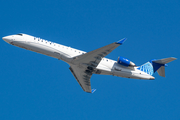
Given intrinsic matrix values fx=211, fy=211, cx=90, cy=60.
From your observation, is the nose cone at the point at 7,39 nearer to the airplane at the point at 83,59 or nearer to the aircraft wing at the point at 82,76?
the airplane at the point at 83,59

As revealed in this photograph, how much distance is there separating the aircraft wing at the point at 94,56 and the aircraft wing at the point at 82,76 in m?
2.04

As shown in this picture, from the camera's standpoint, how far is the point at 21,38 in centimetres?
3159

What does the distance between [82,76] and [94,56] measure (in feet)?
19.4

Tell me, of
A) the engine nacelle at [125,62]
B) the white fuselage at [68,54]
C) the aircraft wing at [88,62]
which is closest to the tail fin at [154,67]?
the white fuselage at [68,54]

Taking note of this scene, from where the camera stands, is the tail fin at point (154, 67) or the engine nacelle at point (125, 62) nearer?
the engine nacelle at point (125, 62)

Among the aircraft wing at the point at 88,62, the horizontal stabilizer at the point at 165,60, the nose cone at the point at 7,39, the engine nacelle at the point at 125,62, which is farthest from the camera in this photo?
the nose cone at the point at 7,39

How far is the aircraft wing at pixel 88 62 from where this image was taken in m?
28.3

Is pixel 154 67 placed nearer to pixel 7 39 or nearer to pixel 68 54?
pixel 68 54

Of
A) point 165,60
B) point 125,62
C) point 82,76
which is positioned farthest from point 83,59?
point 165,60

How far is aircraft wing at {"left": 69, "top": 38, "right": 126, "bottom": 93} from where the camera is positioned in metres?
28.3

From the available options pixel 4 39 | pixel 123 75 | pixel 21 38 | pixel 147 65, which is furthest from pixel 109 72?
pixel 4 39

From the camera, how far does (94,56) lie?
2964 cm

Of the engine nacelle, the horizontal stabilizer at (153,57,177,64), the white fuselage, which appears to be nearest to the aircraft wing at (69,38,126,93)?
the white fuselage

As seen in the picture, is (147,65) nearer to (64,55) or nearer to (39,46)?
(64,55)
